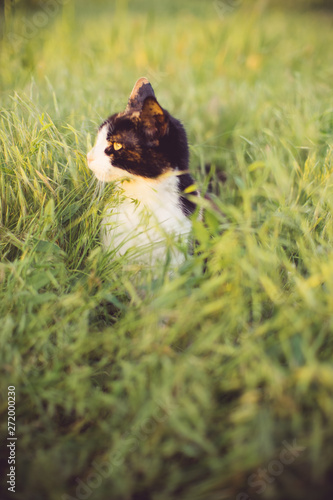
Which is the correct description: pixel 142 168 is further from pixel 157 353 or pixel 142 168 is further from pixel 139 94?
pixel 157 353

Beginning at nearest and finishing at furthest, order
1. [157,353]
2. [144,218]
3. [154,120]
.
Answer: [157,353] < [144,218] < [154,120]

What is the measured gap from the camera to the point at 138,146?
1.37 m

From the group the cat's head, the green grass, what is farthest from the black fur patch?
the green grass

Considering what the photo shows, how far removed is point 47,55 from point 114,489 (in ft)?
10.4

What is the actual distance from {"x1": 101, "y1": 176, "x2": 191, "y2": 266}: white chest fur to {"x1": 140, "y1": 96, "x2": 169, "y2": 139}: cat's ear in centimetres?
19

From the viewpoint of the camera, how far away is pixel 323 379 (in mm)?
720

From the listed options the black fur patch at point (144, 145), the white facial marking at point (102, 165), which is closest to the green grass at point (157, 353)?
the white facial marking at point (102, 165)

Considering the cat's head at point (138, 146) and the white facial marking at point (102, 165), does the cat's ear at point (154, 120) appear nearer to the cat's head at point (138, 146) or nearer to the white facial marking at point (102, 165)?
the cat's head at point (138, 146)

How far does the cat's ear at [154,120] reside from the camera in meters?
1.30

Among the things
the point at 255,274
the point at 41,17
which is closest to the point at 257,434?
the point at 255,274

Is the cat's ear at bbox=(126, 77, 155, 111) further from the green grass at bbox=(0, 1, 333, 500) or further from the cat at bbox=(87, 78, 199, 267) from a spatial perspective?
the green grass at bbox=(0, 1, 333, 500)

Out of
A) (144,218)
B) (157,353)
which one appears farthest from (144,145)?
(157,353)

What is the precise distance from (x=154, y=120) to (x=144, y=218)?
1.38ft

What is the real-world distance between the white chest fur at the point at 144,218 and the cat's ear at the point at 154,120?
0.19 meters
